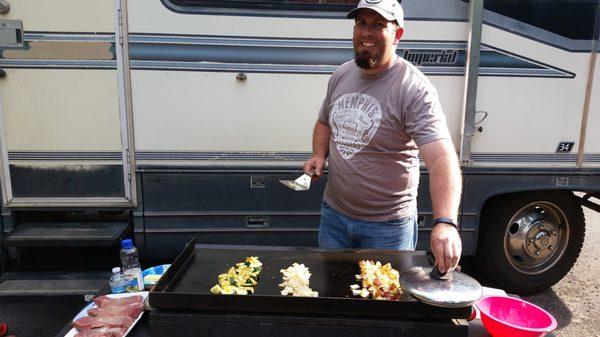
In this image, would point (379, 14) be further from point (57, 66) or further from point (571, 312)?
point (571, 312)

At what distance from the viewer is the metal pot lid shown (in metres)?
1.50

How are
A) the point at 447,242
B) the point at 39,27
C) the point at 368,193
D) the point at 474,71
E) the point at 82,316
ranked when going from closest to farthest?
the point at 447,242, the point at 82,316, the point at 368,193, the point at 39,27, the point at 474,71

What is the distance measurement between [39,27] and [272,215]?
2068 millimetres

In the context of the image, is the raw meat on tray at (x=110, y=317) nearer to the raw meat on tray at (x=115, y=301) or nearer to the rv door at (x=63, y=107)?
the raw meat on tray at (x=115, y=301)

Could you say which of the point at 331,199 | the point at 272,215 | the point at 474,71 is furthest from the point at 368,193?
the point at 474,71

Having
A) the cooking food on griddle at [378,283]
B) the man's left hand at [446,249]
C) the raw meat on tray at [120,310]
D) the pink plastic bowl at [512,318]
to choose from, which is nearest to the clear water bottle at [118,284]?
the raw meat on tray at [120,310]

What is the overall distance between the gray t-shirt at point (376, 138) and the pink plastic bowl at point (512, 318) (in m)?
0.62

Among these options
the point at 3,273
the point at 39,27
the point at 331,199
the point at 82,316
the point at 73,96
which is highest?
the point at 39,27

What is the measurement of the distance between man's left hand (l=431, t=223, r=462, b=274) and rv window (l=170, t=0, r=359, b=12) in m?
2.17

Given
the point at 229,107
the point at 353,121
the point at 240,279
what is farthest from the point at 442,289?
the point at 229,107

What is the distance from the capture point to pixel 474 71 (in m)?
3.39

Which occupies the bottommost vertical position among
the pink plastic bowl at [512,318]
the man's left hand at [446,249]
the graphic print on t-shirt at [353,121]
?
the pink plastic bowl at [512,318]

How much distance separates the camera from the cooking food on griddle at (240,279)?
170 cm

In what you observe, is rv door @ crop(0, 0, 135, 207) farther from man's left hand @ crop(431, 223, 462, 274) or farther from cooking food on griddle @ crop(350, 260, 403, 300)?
man's left hand @ crop(431, 223, 462, 274)
